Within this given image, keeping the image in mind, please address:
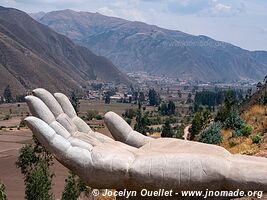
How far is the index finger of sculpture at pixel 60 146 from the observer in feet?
22.9

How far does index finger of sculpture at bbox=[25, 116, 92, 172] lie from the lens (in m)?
6.99

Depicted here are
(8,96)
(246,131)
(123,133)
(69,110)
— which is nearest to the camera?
(69,110)

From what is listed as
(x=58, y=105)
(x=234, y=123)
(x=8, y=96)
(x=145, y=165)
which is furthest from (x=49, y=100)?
(x=8, y=96)

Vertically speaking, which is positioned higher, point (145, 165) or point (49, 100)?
point (49, 100)

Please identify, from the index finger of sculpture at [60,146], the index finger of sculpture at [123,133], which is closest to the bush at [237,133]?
the index finger of sculpture at [123,133]

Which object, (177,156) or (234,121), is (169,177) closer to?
(177,156)

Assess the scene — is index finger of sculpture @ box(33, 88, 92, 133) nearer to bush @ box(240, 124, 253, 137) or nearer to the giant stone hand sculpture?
the giant stone hand sculpture

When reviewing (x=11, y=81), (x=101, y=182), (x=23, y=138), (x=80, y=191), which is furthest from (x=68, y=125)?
(x=11, y=81)

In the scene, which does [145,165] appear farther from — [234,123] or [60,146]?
[234,123]

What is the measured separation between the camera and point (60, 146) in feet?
23.4

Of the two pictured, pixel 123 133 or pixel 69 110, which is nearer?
pixel 69 110

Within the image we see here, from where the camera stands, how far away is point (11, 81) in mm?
187375

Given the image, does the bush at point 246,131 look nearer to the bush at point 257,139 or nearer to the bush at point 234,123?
the bush at point 234,123

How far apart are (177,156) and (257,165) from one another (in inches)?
46.7
